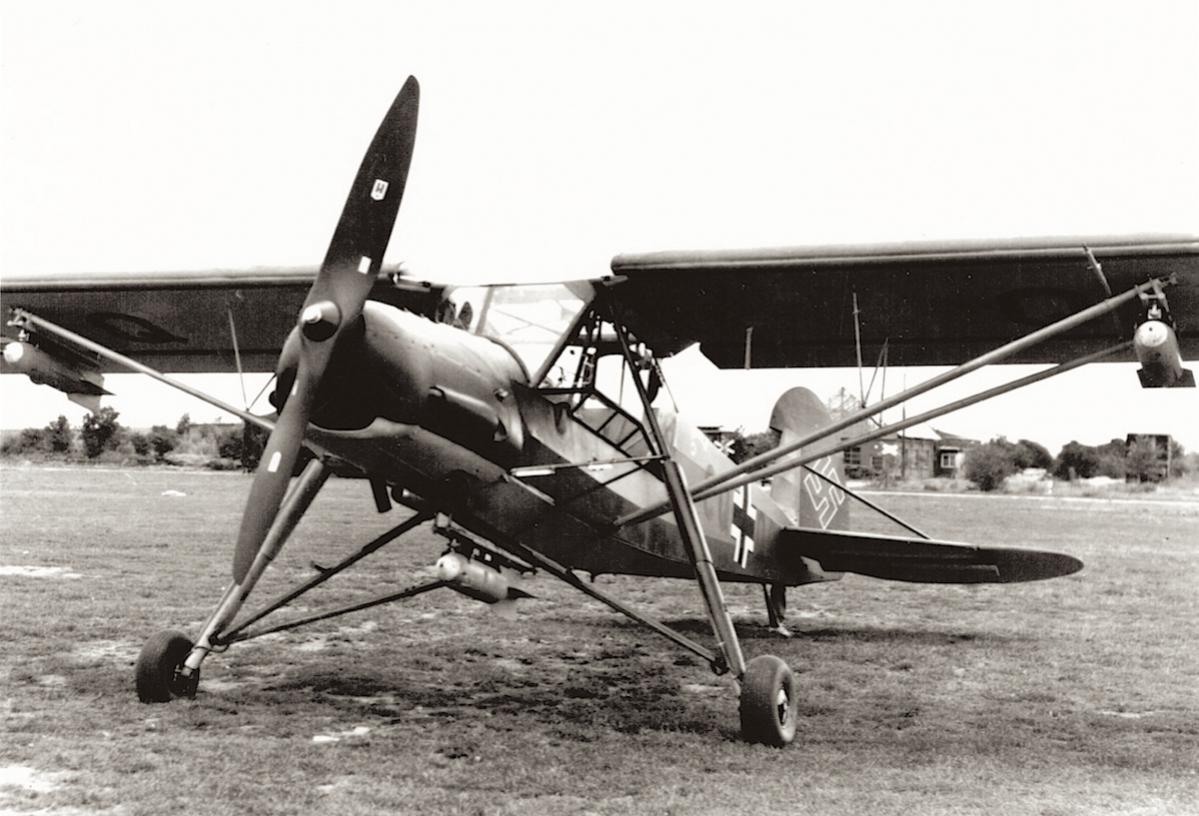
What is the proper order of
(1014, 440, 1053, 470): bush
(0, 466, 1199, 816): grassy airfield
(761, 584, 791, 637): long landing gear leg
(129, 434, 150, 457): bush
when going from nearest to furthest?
(0, 466, 1199, 816): grassy airfield, (761, 584, 791, 637): long landing gear leg, (129, 434, 150, 457): bush, (1014, 440, 1053, 470): bush

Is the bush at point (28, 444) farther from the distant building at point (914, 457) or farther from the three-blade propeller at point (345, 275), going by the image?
the three-blade propeller at point (345, 275)

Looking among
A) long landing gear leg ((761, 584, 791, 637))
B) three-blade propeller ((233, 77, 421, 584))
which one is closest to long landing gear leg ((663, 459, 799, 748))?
three-blade propeller ((233, 77, 421, 584))

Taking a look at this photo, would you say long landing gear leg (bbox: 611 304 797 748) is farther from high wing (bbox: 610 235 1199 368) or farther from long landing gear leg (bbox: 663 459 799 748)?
high wing (bbox: 610 235 1199 368)

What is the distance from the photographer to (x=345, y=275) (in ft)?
16.3

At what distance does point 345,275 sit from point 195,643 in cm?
308

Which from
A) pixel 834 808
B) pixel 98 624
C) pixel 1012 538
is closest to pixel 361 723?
pixel 834 808

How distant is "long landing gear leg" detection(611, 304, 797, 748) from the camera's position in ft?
19.7

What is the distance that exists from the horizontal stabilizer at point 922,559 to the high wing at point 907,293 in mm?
1480

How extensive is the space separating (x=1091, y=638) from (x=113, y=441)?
51.9 metres

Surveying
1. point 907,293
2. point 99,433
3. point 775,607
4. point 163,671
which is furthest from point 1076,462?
point 163,671

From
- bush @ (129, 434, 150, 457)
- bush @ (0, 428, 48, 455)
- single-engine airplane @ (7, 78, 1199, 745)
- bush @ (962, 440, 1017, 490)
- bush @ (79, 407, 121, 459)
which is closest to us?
single-engine airplane @ (7, 78, 1199, 745)

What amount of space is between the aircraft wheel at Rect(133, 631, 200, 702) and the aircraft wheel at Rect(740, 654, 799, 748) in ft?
11.2

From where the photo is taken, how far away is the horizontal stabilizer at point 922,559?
25.7ft

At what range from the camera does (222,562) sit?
48.2 feet
